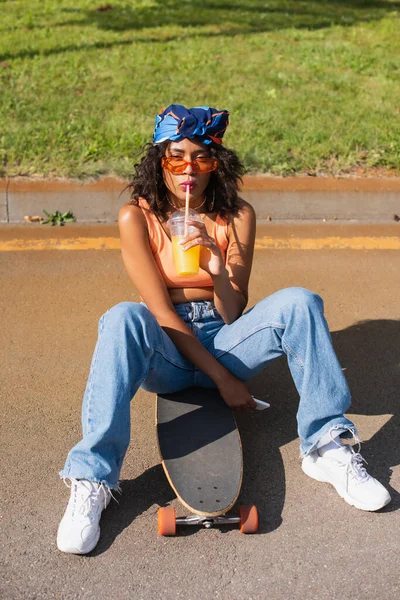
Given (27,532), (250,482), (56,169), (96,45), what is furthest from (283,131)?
(27,532)

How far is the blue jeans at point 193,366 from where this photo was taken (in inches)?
120

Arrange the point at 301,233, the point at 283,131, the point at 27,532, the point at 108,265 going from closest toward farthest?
the point at 27,532, the point at 108,265, the point at 301,233, the point at 283,131

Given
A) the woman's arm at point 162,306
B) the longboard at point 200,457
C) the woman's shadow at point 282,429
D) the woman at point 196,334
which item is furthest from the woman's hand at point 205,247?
the woman's shadow at point 282,429

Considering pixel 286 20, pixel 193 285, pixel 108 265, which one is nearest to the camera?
pixel 193 285

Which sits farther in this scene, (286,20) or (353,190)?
(286,20)

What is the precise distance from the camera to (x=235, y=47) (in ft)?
27.7

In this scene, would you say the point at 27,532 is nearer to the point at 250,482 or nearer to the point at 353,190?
the point at 250,482

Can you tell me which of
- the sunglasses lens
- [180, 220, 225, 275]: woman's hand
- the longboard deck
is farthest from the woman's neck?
the longboard deck

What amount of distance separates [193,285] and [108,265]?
69.7 inches

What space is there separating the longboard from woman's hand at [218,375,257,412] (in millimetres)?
53

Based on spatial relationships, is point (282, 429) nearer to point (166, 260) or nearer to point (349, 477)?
point (349, 477)

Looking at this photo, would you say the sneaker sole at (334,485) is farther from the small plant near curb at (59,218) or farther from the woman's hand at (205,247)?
the small plant near curb at (59,218)

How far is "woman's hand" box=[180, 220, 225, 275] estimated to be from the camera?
327 cm

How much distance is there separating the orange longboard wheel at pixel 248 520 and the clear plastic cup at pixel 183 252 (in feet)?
Answer: 3.14
